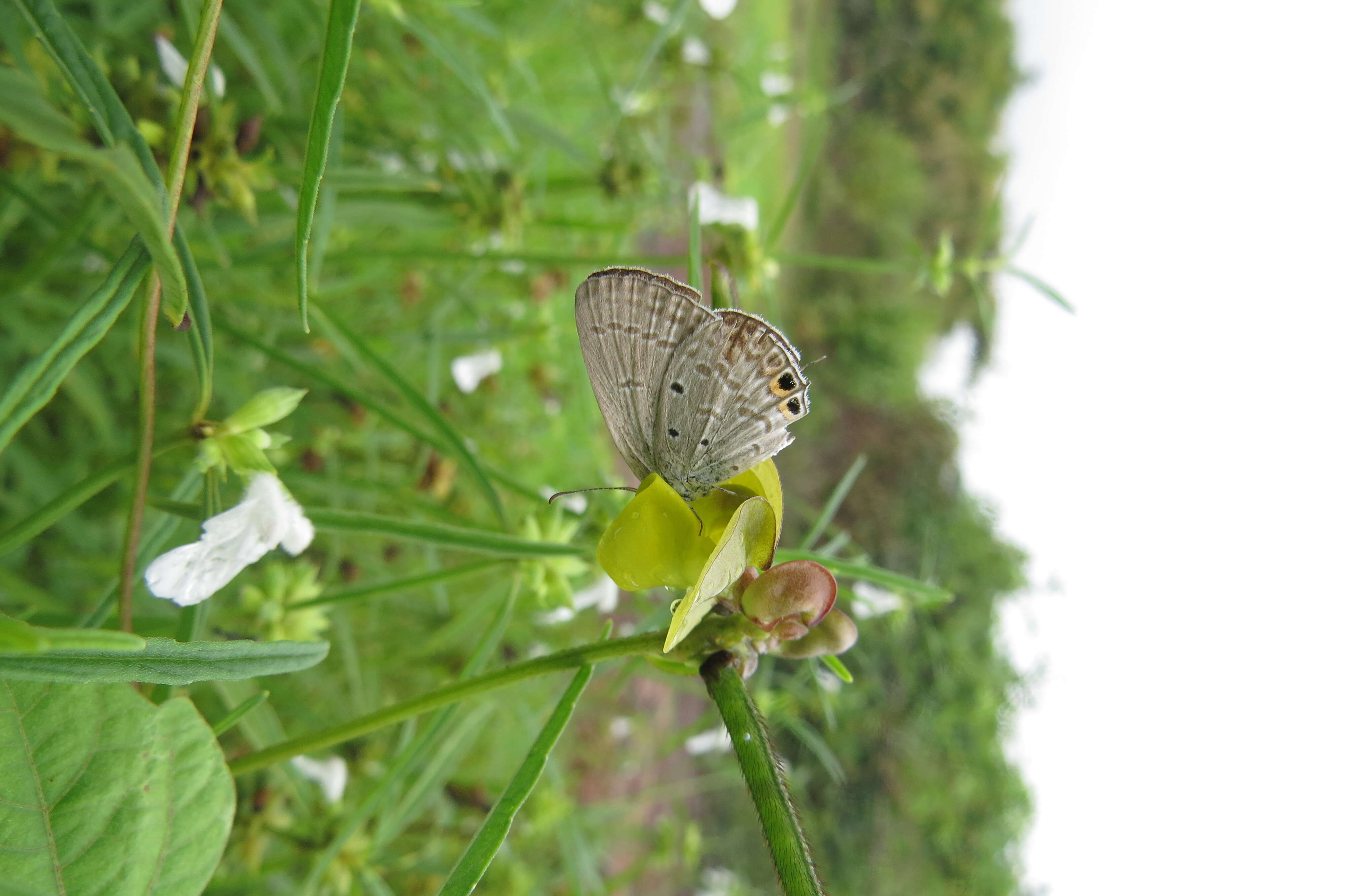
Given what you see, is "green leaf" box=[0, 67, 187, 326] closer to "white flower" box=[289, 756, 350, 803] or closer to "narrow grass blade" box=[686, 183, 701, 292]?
"narrow grass blade" box=[686, 183, 701, 292]

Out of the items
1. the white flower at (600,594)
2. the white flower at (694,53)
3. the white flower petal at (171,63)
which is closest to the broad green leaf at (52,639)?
the white flower petal at (171,63)

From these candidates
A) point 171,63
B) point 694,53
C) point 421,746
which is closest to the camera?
point 421,746

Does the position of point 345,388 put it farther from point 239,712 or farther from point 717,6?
point 717,6

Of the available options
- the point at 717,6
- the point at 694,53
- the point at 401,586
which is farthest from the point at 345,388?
the point at 694,53

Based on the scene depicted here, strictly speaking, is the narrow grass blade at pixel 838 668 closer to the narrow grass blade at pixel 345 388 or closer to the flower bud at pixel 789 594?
the flower bud at pixel 789 594

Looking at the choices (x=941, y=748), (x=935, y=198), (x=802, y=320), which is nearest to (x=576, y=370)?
(x=941, y=748)

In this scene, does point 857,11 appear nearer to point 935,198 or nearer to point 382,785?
point 935,198

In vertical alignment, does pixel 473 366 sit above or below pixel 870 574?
below
